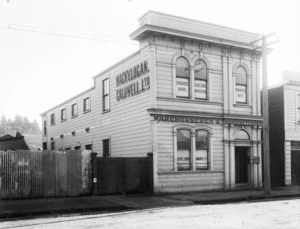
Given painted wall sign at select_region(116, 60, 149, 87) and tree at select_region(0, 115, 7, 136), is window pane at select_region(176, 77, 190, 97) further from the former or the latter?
tree at select_region(0, 115, 7, 136)

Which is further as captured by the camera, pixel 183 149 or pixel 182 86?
pixel 182 86

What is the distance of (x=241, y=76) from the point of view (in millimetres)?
21578

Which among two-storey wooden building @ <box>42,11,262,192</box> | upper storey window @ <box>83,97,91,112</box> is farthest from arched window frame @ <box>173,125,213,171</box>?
upper storey window @ <box>83,97,91,112</box>

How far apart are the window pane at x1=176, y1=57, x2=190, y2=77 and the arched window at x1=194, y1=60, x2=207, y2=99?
20.3 inches

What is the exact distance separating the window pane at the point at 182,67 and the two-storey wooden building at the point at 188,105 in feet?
0.17

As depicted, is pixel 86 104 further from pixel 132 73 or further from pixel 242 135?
pixel 242 135

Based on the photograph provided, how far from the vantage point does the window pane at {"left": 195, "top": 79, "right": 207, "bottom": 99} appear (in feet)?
65.3

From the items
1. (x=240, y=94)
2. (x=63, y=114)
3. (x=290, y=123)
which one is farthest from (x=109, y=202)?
(x=63, y=114)

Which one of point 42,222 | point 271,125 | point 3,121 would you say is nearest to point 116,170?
point 42,222

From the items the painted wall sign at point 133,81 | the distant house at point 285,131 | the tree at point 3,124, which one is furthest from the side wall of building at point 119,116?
the tree at point 3,124

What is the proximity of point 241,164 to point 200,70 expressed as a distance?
19.9 feet

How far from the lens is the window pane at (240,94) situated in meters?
21.4

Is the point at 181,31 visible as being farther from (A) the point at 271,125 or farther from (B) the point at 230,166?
(A) the point at 271,125

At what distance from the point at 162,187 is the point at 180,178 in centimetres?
110
